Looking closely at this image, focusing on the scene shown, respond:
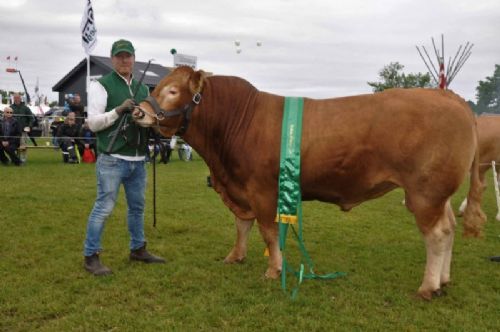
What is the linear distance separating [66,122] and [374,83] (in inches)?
1192

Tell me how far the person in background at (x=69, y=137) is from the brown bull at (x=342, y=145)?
11.7 m

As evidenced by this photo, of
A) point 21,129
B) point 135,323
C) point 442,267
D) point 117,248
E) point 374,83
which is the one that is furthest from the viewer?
point 374,83

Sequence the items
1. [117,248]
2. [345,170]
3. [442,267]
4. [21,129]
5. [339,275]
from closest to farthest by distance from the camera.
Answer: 1. [345,170]
2. [442,267]
3. [339,275]
4. [117,248]
5. [21,129]

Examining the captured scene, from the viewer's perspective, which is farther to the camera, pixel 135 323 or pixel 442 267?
pixel 442 267

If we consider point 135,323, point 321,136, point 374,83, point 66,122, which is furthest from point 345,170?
point 374,83

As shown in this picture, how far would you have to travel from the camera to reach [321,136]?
14.4 ft

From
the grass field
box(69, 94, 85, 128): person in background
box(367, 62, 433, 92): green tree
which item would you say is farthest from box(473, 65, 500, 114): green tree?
the grass field

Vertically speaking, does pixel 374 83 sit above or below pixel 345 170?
above

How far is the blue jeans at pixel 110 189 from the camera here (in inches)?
187

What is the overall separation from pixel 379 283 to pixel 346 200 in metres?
0.96

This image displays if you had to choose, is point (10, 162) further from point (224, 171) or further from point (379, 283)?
point (379, 283)

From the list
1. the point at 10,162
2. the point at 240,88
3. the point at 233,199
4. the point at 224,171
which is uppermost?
the point at 240,88

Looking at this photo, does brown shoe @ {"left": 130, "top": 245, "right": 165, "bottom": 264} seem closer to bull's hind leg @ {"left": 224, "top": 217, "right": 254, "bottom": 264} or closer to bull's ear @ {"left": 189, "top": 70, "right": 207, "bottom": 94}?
bull's hind leg @ {"left": 224, "top": 217, "right": 254, "bottom": 264}

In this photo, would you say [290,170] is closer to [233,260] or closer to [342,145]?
[342,145]
